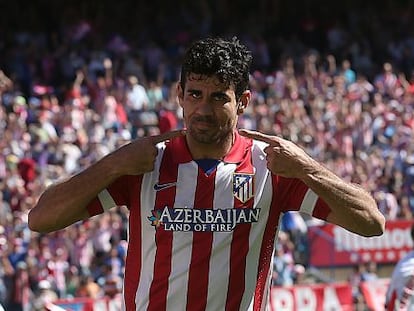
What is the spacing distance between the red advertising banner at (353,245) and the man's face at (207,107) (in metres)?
12.0

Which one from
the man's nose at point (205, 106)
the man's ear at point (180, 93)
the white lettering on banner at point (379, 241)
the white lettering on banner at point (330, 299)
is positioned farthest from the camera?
the white lettering on banner at point (379, 241)

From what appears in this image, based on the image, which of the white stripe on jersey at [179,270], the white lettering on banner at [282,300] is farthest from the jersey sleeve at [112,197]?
the white lettering on banner at [282,300]

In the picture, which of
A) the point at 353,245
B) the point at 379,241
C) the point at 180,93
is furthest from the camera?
the point at 379,241

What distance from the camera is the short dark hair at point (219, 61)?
13.2 ft

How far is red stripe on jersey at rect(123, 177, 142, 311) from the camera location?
4219 mm

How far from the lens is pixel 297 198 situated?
4.27m

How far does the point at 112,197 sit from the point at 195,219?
0.33 m

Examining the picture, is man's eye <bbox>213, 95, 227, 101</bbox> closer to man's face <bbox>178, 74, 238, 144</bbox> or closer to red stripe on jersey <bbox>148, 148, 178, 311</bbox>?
man's face <bbox>178, 74, 238, 144</bbox>

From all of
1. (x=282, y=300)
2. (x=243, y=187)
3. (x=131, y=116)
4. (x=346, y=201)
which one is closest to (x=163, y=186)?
(x=243, y=187)

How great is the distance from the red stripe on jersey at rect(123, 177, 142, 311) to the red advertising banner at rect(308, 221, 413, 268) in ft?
38.8

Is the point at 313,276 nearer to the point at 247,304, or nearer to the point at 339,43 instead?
the point at 339,43

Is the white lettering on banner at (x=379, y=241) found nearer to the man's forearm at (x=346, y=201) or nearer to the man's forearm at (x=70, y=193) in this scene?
the man's forearm at (x=346, y=201)

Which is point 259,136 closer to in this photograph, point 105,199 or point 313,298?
point 105,199

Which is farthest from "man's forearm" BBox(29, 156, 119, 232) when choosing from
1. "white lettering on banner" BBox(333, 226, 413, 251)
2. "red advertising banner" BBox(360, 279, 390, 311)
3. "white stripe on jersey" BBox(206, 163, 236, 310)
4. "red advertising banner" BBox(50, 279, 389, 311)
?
"white lettering on banner" BBox(333, 226, 413, 251)
